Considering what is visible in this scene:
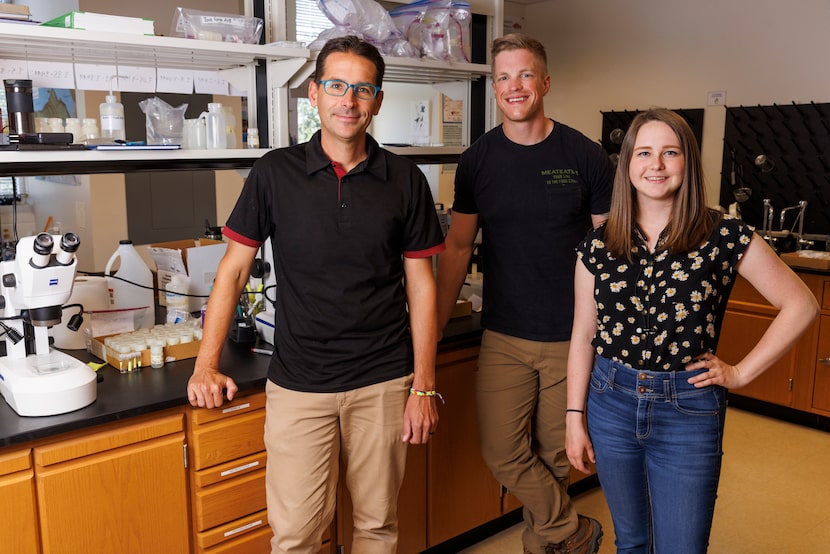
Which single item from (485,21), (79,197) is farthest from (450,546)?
(79,197)

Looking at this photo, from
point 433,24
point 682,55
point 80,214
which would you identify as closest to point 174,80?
point 433,24

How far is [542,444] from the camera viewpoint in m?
2.48

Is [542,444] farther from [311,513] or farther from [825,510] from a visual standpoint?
[825,510]

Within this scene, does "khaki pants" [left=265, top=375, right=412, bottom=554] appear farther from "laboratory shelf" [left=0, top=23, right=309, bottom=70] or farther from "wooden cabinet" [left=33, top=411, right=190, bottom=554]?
"laboratory shelf" [left=0, top=23, right=309, bottom=70]

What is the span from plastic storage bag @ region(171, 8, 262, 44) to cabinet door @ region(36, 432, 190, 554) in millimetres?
1218

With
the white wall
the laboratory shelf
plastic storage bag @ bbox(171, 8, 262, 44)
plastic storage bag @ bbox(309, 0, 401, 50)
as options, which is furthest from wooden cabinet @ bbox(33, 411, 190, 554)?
the white wall

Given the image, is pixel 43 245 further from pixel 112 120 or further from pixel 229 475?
pixel 229 475

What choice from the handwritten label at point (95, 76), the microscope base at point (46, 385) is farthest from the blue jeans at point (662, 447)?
the handwritten label at point (95, 76)

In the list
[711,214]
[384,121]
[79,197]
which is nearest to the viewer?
[711,214]

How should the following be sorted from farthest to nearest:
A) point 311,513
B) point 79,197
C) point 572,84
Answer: point 572,84
point 79,197
point 311,513

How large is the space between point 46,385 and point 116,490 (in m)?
0.32

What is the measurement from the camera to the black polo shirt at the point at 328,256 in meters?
1.84

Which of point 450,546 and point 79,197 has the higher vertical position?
point 79,197

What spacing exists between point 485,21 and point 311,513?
219 cm
